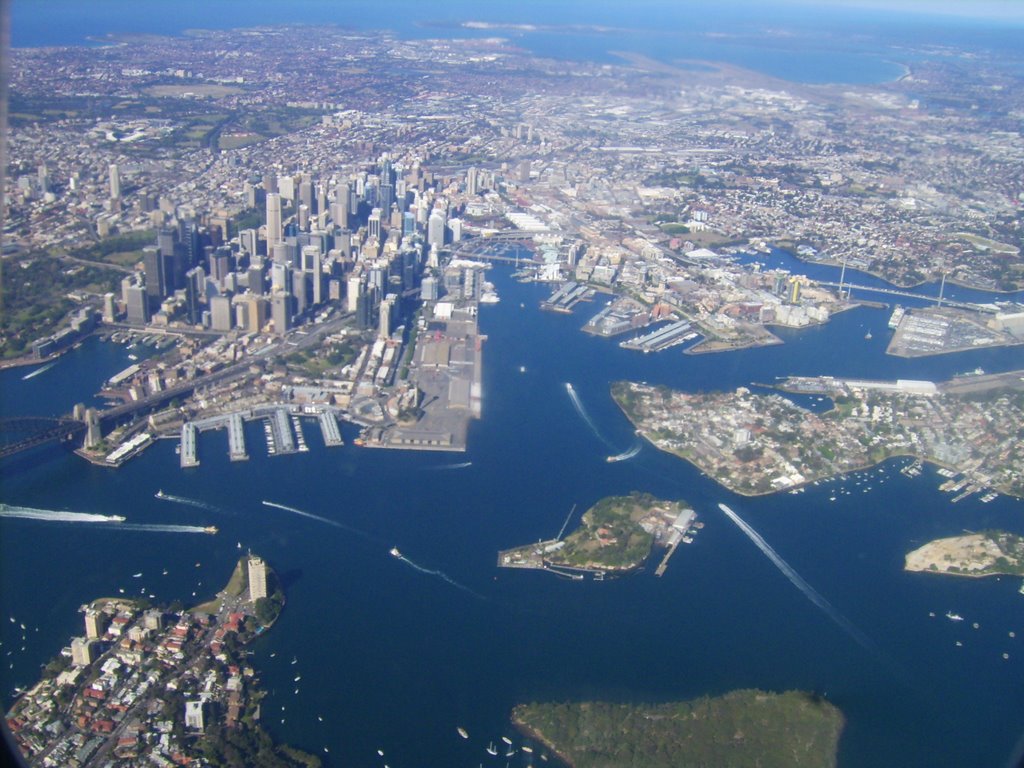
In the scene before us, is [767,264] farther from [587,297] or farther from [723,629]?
[723,629]

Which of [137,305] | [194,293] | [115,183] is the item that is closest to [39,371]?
[137,305]

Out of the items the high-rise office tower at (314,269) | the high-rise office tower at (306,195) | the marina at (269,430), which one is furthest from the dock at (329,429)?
the high-rise office tower at (306,195)

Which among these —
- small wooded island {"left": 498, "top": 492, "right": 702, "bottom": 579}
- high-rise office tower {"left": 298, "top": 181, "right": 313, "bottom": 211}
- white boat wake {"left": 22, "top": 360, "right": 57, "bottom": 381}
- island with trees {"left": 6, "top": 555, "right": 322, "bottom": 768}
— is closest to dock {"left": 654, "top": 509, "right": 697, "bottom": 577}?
small wooded island {"left": 498, "top": 492, "right": 702, "bottom": 579}

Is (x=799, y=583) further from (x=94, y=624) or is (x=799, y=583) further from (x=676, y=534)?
(x=94, y=624)

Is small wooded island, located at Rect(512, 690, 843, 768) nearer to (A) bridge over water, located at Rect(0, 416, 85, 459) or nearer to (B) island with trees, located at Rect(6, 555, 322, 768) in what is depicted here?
(B) island with trees, located at Rect(6, 555, 322, 768)

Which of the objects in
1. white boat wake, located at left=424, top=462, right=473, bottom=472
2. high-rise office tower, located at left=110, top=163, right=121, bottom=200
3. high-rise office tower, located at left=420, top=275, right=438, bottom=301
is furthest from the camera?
high-rise office tower, located at left=110, top=163, right=121, bottom=200

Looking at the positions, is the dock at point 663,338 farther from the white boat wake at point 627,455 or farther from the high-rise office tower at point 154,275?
the high-rise office tower at point 154,275

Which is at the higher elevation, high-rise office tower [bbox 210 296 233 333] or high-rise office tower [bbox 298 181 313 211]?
high-rise office tower [bbox 298 181 313 211]
